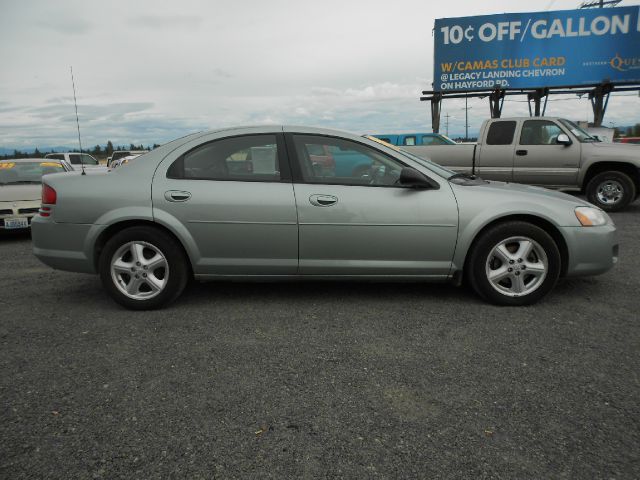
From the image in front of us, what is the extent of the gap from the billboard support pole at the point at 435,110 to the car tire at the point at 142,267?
2136 cm

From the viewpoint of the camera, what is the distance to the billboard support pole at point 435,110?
23.2 meters

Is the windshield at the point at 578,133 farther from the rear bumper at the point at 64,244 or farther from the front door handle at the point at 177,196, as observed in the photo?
the rear bumper at the point at 64,244

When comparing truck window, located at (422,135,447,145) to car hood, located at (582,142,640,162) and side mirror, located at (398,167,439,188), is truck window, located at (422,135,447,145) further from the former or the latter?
side mirror, located at (398,167,439,188)

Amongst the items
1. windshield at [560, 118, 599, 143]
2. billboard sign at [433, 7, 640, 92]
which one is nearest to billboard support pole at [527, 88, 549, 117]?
billboard sign at [433, 7, 640, 92]

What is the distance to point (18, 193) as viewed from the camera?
7504 millimetres

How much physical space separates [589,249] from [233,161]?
3022mm

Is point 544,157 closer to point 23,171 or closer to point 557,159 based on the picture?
point 557,159

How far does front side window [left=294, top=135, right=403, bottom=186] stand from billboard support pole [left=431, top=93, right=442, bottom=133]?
20.5 metres

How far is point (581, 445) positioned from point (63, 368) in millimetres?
2873

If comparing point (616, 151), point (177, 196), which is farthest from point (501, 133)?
point (177, 196)

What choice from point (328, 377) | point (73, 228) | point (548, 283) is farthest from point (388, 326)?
point (73, 228)

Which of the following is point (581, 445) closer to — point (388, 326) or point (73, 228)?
point (388, 326)

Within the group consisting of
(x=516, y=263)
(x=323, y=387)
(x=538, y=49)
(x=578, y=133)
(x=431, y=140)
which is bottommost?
(x=323, y=387)

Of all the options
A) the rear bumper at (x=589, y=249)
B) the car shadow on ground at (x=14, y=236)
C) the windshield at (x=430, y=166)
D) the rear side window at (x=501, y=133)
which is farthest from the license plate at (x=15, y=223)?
the rear side window at (x=501, y=133)
